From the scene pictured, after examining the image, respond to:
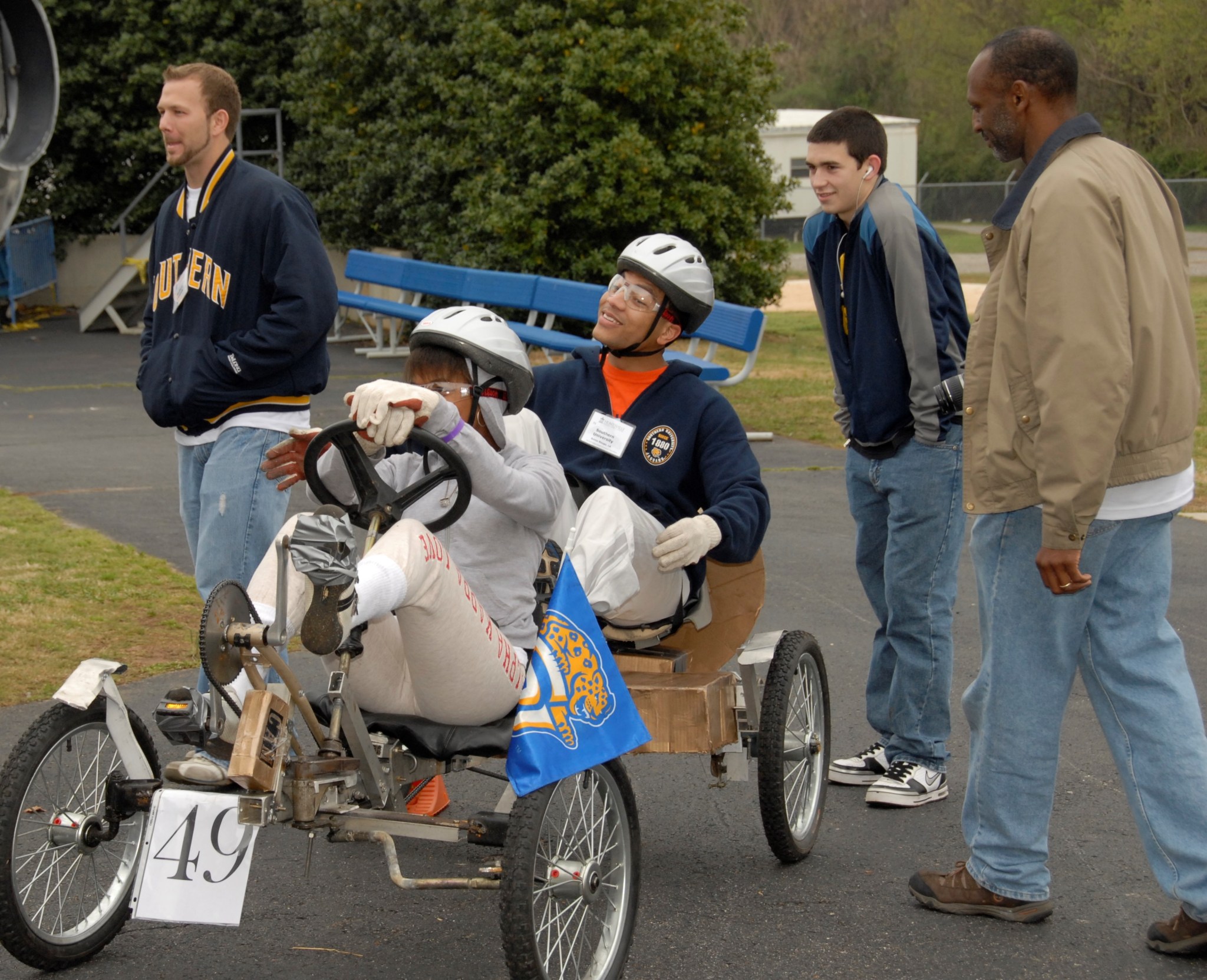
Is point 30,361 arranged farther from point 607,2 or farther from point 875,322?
point 875,322

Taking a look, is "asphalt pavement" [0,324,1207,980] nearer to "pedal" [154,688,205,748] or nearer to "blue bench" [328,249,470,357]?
"pedal" [154,688,205,748]

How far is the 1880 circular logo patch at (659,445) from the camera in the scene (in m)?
4.38

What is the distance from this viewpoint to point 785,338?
63.5 feet

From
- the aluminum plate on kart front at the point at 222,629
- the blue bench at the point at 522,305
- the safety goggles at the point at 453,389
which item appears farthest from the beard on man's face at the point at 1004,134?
Result: the blue bench at the point at 522,305

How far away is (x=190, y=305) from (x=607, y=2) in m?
11.1

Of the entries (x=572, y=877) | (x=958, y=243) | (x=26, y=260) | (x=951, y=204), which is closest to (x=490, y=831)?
(x=572, y=877)

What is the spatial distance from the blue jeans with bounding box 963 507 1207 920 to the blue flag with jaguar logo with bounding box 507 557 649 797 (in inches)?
36.4

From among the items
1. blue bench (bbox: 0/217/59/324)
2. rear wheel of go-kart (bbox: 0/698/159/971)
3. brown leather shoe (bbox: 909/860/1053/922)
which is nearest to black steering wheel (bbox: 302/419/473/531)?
rear wheel of go-kart (bbox: 0/698/159/971)

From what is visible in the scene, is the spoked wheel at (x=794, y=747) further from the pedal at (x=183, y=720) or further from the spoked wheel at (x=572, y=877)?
the pedal at (x=183, y=720)

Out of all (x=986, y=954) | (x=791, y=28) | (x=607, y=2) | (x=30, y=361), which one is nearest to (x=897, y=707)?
(x=986, y=954)

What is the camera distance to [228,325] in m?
4.71

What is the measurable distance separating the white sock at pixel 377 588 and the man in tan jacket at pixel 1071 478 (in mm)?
1446

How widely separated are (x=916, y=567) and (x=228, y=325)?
2.28 meters

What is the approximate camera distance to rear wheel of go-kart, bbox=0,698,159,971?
3.29 metres
